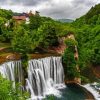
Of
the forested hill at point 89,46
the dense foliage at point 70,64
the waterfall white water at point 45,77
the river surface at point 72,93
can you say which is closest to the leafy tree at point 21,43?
the waterfall white water at point 45,77

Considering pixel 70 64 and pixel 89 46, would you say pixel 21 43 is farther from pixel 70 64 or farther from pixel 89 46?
pixel 89 46

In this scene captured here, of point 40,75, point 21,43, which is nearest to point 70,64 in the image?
point 40,75

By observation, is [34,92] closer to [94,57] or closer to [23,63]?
[23,63]

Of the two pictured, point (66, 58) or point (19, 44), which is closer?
point (19, 44)

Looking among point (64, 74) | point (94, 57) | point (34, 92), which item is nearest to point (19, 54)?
point (34, 92)

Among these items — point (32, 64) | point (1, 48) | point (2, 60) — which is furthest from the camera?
point (1, 48)

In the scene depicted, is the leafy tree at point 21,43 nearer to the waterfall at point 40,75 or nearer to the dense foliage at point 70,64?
the waterfall at point 40,75

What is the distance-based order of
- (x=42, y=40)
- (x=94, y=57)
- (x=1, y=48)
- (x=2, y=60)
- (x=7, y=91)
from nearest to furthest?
(x=7, y=91), (x=2, y=60), (x=1, y=48), (x=42, y=40), (x=94, y=57)
